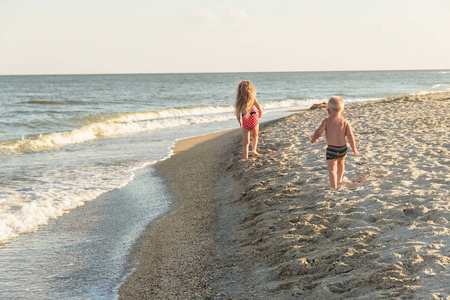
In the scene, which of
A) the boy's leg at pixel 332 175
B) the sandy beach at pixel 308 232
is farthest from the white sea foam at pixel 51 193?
the boy's leg at pixel 332 175

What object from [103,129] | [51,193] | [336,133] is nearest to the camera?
[336,133]

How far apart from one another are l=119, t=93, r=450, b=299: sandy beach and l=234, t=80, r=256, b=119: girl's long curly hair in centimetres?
112

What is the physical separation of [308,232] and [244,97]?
4.26m

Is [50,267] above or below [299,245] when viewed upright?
below

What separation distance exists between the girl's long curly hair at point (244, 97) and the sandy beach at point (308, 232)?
1116 millimetres

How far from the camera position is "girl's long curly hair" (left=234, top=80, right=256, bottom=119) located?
7.90 m

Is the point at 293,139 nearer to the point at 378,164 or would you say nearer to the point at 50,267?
the point at 378,164

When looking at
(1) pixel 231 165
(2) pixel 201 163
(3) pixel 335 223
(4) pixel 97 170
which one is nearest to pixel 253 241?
(3) pixel 335 223

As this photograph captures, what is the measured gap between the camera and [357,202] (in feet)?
15.5

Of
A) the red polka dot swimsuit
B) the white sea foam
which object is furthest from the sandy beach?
the white sea foam

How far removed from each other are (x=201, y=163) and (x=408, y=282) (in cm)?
671

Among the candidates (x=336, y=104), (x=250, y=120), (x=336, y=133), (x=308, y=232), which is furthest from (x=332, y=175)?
(x=250, y=120)

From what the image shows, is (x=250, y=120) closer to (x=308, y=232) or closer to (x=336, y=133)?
(x=336, y=133)

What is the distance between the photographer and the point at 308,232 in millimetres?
4191
